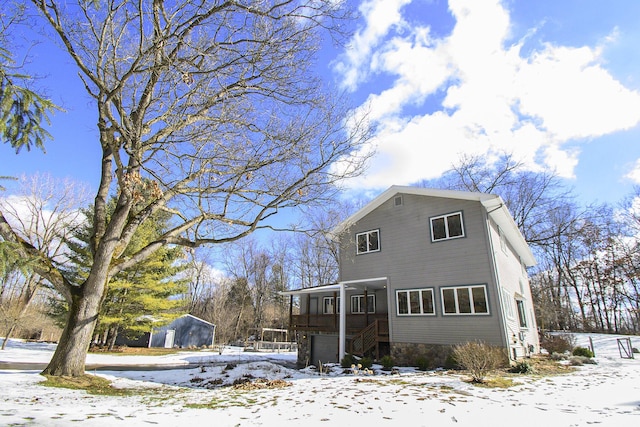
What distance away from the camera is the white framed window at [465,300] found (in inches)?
470

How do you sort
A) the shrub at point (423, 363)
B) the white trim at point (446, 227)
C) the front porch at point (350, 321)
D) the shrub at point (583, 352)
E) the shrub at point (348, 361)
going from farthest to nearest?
the shrub at point (583, 352) < the front porch at point (350, 321) < the shrub at point (348, 361) < the white trim at point (446, 227) < the shrub at point (423, 363)

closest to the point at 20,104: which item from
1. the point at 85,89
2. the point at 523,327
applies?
the point at 85,89

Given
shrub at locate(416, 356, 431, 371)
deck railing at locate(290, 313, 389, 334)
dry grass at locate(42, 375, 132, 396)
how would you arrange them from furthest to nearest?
1. deck railing at locate(290, 313, 389, 334)
2. shrub at locate(416, 356, 431, 371)
3. dry grass at locate(42, 375, 132, 396)

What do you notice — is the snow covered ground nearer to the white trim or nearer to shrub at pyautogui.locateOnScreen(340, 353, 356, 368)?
shrub at pyautogui.locateOnScreen(340, 353, 356, 368)

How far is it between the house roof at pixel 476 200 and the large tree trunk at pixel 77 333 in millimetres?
7219

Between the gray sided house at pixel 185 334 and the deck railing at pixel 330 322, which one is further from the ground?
the deck railing at pixel 330 322

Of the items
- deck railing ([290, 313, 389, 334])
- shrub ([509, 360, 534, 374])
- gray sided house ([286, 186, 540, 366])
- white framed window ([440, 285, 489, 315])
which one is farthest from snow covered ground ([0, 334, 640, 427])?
deck railing ([290, 313, 389, 334])

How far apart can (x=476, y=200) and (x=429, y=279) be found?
3613mm

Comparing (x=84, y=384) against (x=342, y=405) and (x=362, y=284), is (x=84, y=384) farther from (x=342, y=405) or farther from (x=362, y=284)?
(x=362, y=284)

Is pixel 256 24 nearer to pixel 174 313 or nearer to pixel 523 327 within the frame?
pixel 523 327

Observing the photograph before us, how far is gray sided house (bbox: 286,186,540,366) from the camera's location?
39.9ft

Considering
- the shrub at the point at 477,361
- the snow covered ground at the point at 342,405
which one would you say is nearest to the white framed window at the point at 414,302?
the shrub at the point at 477,361

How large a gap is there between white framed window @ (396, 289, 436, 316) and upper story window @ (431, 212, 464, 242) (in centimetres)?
225

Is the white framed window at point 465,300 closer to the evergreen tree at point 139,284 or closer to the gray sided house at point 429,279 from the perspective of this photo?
the gray sided house at point 429,279
